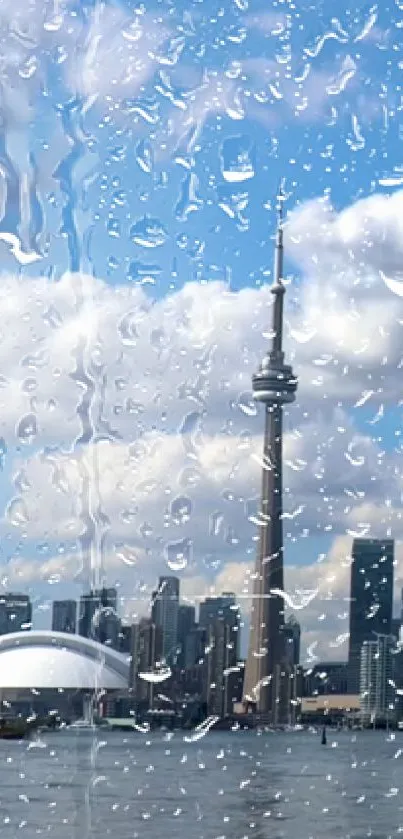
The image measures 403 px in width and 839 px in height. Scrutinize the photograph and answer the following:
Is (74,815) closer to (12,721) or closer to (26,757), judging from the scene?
(26,757)

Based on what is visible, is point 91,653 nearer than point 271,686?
No

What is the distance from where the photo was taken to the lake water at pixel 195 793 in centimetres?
2731

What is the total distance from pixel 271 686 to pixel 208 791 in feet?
108

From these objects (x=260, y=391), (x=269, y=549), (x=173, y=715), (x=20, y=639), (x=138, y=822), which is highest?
(x=260, y=391)

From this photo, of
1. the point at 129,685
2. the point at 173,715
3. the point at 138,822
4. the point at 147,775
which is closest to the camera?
the point at 138,822

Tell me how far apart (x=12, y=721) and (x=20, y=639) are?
427 inches

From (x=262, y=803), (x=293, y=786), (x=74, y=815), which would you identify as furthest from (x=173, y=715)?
(x=74, y=815)

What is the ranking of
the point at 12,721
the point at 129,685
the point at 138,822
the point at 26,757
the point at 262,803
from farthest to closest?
1. the point at 12,721
2. the point at 129,685
3. the point at 26,757
4. the point at 262,803
5. the point at 138,822

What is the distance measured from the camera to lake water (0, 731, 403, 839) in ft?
89.6

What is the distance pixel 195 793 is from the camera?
122 feet

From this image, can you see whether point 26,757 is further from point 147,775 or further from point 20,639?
point 20,639

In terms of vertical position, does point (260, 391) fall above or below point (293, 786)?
above

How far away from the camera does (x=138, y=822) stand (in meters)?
27.7

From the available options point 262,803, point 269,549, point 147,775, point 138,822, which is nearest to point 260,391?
point 269,549
